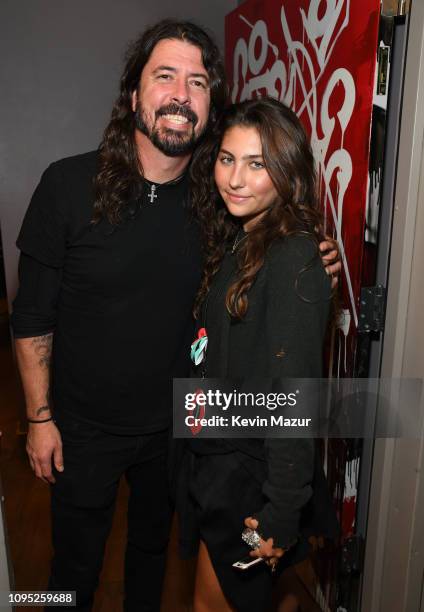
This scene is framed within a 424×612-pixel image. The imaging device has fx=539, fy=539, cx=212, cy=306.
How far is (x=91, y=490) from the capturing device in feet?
5.26

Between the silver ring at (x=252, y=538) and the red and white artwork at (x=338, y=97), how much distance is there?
606 millimetres

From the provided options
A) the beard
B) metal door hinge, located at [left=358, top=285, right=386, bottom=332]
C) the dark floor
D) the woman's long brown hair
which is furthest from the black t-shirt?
the dark floor

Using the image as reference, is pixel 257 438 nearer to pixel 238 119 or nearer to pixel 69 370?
pixel 69 370

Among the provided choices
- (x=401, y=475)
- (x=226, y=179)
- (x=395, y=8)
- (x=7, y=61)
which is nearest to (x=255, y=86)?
(x=395, y=8)

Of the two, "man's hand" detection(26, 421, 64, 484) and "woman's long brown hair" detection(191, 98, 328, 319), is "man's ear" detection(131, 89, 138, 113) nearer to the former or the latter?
"woman's long brown hair" detection(191, 98, 328, 319)

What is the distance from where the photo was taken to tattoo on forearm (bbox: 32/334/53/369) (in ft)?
5.12

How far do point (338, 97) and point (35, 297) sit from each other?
106cm

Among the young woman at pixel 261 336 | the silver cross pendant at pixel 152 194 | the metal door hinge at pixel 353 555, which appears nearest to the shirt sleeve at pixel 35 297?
the silver cross pendant at pixel 152 194

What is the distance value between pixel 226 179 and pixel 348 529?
1263 millimetres

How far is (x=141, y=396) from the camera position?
62.7 inches

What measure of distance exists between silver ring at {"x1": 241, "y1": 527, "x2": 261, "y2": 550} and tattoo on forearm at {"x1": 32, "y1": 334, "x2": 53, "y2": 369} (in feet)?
2.41

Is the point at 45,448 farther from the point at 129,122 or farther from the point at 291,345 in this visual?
the point at 129,122

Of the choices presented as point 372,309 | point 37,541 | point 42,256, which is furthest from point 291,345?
point 37,541

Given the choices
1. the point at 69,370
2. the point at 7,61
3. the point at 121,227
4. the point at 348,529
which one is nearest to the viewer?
the point at 121,227
